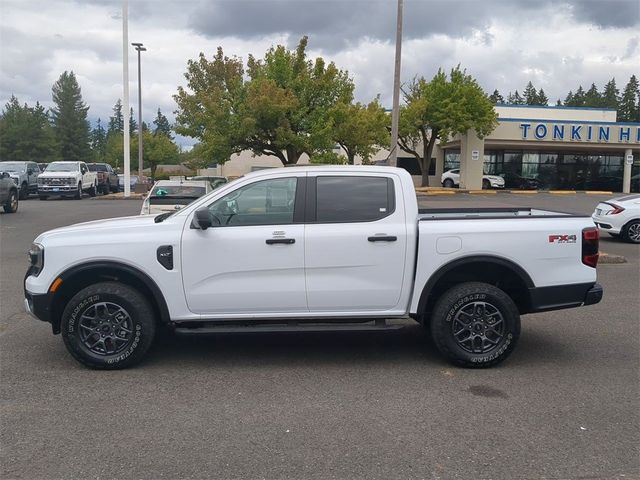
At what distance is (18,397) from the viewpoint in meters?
5.02

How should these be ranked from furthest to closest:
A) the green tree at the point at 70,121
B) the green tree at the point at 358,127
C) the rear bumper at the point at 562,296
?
the green tree at the point at 70,121, the green tree at the point at 358,127, the rear bumper at the point at 562,296

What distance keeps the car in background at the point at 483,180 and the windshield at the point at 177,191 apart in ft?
104

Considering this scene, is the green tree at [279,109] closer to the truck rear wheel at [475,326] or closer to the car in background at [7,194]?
the car in background at [7,194]

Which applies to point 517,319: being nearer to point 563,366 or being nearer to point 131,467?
point 563,366

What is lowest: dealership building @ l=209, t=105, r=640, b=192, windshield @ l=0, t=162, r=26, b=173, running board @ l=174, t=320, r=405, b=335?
running board @ l=174, t=320, r=405, b=335

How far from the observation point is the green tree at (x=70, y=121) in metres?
84.9

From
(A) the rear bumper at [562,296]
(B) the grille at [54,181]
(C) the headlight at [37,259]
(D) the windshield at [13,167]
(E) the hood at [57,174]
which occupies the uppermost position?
(D) the windshield at [13,167]

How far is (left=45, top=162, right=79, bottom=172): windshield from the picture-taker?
1277 inches

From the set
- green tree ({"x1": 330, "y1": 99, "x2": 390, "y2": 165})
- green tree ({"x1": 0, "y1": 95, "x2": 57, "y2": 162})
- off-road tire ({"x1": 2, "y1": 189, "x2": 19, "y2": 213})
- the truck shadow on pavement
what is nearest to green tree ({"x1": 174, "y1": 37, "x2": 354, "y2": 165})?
green tree ({"x1": 330, "y1": 99, "x2": 390, "y2": 165})

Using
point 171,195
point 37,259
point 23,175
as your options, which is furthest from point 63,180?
point 37,259

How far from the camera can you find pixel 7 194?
21953 mm

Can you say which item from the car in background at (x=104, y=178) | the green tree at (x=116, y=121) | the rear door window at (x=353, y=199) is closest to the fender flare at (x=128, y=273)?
the rear door window at (x=353, y=199)

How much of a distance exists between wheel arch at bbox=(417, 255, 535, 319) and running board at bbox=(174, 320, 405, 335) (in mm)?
469

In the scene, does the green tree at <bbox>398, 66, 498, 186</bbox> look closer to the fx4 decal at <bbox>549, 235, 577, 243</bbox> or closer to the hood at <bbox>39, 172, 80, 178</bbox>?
the hood at <bbox>39, 172, 80, 178</bbox>
